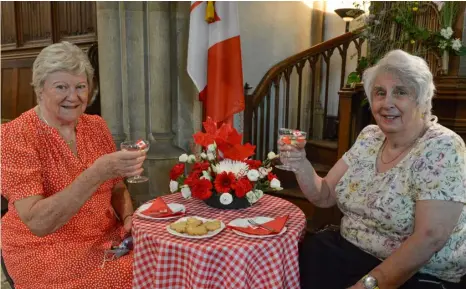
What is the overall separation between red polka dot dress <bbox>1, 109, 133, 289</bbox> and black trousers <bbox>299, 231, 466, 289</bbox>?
0.88 meters

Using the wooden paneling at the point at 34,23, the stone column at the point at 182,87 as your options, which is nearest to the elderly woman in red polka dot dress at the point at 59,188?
the stone column at the point at 182,87

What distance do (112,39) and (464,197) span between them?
2990 mm

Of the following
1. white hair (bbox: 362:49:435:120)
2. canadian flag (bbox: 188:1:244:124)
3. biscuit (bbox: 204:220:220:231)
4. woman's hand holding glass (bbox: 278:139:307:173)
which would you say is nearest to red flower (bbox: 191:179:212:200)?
biscuit (bbox: 204:220:220:231)

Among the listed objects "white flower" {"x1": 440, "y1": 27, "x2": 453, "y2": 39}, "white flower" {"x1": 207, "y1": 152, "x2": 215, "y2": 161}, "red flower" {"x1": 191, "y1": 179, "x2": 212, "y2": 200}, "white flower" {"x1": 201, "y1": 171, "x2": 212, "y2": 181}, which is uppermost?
"white flower" {"x1": 440, "y1": 27, "x2": 453, "y2": 39}

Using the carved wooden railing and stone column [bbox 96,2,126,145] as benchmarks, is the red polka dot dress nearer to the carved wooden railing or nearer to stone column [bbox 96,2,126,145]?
stone column [bbox 96,2,126,145]

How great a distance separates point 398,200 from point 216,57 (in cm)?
216

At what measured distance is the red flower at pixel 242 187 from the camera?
1.87 metres

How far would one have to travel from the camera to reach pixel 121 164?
170 cm

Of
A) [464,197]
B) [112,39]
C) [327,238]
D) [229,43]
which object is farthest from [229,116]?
[464,197]

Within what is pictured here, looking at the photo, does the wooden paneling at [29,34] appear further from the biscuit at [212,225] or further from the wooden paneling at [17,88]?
the biscuit at [212,225]

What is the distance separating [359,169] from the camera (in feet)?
6.56

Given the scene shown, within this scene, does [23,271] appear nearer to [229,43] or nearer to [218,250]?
[218,250]

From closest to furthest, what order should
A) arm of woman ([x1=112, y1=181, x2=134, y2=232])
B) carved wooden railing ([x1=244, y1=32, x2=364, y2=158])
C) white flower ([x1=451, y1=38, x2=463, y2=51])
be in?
arm of woman ([x1=112, y1=181, x2=134, y2=232]), white flower ([x1=451, y1=38, x2=463, y2=51]), carved wooden railing ([x1=244, y1=32, x2=364, y2=158])

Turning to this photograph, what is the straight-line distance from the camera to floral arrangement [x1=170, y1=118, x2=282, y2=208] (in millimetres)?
1889
